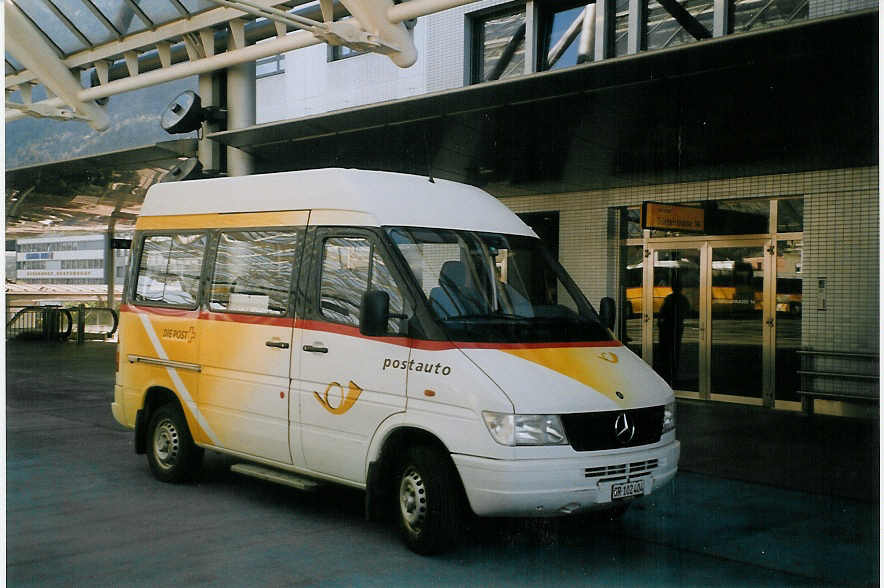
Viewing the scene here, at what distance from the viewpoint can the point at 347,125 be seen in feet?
37.9

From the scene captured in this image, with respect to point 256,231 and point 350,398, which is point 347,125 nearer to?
point 256,231

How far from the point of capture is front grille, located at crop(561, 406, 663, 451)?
550 cm

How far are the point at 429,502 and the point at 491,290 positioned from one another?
1456 mm

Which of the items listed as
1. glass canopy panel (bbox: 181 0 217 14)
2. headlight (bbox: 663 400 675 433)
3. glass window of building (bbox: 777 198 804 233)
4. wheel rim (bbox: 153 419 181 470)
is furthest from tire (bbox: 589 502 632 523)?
glass canopy panel (bbox: 181 0 217 14)

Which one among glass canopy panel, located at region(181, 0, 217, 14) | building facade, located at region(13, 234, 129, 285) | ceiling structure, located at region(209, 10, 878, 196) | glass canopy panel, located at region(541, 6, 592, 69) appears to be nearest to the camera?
ceiling structure, located at region(209, 10, 878, 196)

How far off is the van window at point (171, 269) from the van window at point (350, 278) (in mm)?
1576

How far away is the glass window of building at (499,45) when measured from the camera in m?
14.6

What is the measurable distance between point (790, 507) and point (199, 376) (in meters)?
4.62

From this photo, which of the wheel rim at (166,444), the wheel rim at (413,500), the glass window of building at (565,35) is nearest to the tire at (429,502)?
the wheel rim at (413,500)

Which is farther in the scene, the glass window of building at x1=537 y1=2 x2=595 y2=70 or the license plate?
the glass window of building at x1=537 y1=2 x2=595 y2=70

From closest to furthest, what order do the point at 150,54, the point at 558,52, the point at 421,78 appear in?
the point at 558,52
the point at 421,78
the point at 150,54

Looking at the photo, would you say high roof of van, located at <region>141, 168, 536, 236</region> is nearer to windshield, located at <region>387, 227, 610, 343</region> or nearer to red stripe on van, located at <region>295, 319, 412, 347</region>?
windshield, located at <region>387, 227, 610, 343</region>

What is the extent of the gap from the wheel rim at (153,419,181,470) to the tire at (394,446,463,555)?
2.65 meters

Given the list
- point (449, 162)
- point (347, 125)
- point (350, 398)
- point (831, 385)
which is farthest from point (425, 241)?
point (831, 385)
